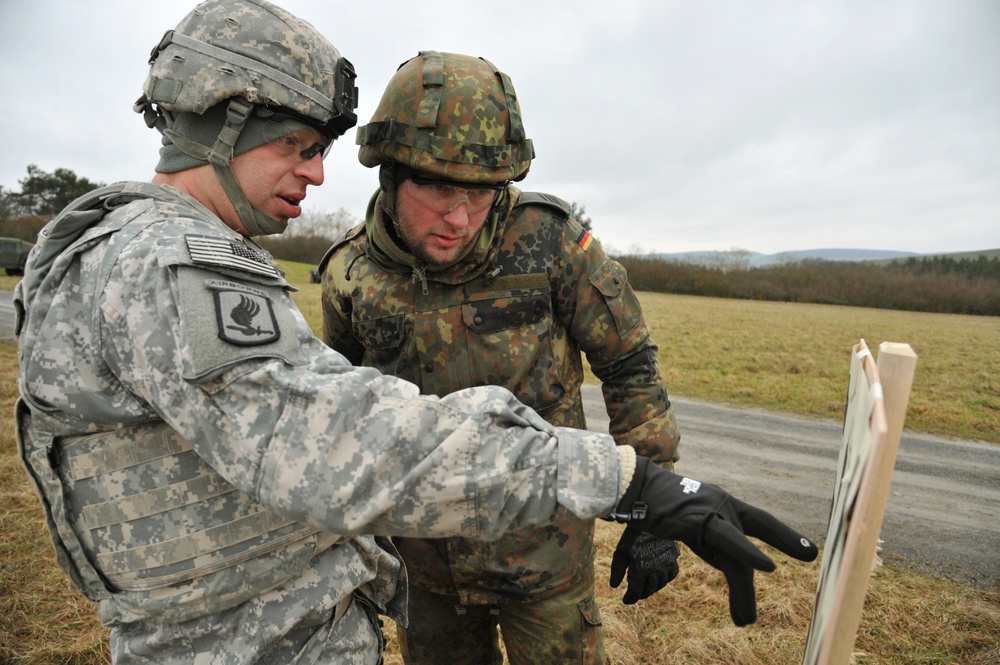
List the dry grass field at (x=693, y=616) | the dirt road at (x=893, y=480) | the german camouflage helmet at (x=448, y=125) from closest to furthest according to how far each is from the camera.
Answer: the german camouflage helmet at (x=448, y=125)
the dry grass field at (x=693, y=616)
the dirt road at (x=893, y=480)

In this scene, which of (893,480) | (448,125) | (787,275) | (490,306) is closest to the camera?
(448,125)

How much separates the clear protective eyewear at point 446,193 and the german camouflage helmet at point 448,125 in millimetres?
34

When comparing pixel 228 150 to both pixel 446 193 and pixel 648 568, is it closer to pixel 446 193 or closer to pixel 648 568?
pixel 446 193

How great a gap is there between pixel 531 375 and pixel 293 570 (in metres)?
1.18

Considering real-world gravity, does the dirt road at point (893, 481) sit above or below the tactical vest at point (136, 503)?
below

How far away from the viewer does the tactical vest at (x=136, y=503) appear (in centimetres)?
141

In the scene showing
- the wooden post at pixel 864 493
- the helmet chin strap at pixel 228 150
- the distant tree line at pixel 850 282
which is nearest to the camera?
the wooden post at pixel 864 493

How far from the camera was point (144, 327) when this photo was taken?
4.05ft

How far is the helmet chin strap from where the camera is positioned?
1630 millimetres

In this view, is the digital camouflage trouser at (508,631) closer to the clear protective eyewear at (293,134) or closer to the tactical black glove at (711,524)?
the tactical black glove at (711,524)

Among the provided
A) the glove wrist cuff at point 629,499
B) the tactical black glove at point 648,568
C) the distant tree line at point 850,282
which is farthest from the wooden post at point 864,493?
the distant tree line at point 850,282

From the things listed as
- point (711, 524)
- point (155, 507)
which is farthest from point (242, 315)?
point (711, 524)

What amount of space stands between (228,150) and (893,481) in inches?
284

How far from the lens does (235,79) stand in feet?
5.43
